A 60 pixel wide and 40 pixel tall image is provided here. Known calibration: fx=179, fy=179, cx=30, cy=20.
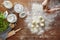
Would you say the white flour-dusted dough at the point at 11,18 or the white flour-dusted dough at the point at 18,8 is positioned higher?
the white flour-dusted dough at the point at 18,8

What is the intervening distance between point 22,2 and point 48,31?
321 millimetres

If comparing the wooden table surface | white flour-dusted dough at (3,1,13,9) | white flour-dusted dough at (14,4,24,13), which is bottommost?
the wooden table surface

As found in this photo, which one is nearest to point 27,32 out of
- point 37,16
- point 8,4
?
point 37,16

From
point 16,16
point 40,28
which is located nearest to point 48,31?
point 40,28

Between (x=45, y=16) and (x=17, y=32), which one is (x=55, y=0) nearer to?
(x=45, y=16)

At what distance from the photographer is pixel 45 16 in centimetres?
148

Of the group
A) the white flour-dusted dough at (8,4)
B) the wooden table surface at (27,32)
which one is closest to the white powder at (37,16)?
the wooden table surface at (27,32)

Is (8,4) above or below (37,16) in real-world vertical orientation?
above

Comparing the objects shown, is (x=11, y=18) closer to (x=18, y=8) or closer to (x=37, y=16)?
(x=18, y=8)

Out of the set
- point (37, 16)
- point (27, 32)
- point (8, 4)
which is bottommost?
point (27, 32)

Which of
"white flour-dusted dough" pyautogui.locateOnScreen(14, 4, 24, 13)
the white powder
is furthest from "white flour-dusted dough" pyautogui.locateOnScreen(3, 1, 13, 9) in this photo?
the white powder

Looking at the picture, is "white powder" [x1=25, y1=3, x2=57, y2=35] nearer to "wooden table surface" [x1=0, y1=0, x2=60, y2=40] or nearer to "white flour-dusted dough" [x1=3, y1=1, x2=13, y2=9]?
"wooden table surface" [x1=0, y1=0, x2=60, y2=40]

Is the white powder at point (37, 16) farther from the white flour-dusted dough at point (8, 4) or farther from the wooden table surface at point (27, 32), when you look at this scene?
the white flour-dusted dough at point (8, 4)

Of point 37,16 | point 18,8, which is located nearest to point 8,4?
point 18,8
